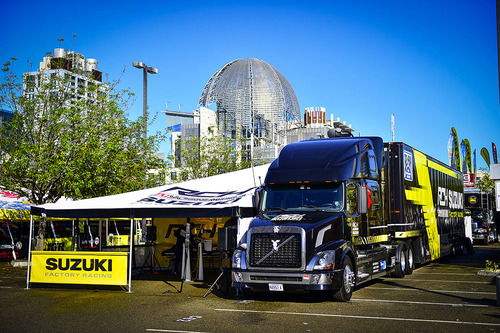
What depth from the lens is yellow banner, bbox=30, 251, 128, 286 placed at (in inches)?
593

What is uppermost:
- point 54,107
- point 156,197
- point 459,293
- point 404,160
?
point 54,107

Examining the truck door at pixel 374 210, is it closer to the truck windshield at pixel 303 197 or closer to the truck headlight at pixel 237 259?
the truck windshield at pixel 303 197

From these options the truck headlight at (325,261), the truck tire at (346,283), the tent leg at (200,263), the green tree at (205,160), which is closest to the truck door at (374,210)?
the truck tire at (346,283)

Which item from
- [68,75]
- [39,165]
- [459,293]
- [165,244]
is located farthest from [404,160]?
[68,75]

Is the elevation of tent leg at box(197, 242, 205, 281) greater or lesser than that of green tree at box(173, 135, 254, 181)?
lesser

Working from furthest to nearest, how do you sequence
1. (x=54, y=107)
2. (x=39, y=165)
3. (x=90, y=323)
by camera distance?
(x=54, y=107) < (x=39, y=165) < (x=90, y=323)

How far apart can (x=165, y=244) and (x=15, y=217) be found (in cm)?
1097

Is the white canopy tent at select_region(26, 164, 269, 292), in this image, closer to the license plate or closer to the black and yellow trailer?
the license plate

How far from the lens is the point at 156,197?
16.1 m

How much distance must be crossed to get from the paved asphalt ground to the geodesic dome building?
356 feet

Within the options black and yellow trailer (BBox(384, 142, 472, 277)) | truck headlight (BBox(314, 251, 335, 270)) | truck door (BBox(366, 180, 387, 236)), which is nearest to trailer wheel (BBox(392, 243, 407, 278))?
black and yellow trailer (BBox(384, 142, 472, 277))

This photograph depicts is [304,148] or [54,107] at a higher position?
[54,107]

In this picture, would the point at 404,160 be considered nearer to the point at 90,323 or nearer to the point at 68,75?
the point at 90,323

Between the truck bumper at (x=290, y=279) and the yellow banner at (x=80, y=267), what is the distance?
3.69 metres
